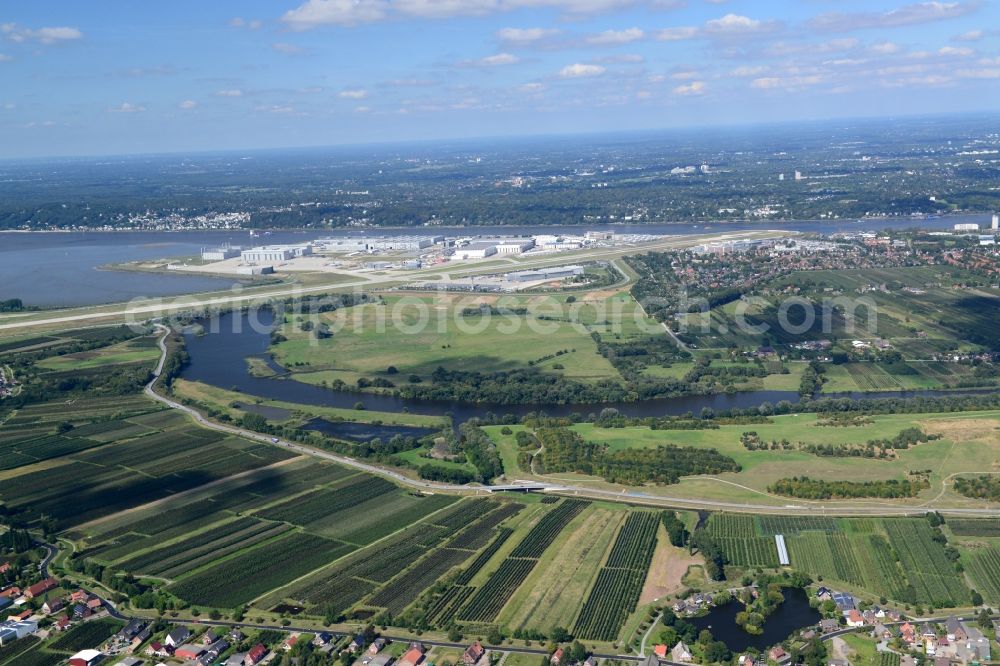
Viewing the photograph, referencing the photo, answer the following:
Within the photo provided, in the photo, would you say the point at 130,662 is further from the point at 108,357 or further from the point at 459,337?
the point at 459,337

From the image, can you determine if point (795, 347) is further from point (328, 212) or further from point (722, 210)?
point (328, 212)

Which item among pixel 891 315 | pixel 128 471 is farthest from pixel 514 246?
pixel 128 471

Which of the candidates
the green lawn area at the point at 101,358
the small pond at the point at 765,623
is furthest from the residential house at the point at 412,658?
the green lawn area at the point at 101,358

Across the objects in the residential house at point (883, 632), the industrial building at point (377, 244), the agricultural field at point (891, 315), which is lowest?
the residential house at point (883, 632)

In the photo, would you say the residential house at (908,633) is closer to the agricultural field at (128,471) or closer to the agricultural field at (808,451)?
the agricultural field at (808,451)

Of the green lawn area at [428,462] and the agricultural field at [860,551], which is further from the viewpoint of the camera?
the green lawn area at [428,462]

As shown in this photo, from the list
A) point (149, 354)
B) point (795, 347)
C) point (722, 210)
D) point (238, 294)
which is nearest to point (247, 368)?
point (149, 354)

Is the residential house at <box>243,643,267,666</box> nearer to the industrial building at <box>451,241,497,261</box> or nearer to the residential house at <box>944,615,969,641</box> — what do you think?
the residential house at <box>944,615,969,641</box>
